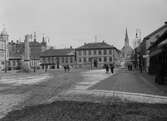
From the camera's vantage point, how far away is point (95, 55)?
332ft

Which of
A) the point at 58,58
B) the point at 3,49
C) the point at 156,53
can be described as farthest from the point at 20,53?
the point at 156,53

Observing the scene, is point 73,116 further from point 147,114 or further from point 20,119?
point 147,114

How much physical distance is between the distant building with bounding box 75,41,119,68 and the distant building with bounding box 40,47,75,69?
3603 mm

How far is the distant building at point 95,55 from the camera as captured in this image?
327 ft

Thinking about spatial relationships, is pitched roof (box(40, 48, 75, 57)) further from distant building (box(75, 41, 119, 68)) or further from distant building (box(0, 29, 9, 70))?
distant building (box(0, 29, 9, 70))

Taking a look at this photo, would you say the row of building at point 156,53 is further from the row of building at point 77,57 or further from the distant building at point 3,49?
the row of building at point 77,57

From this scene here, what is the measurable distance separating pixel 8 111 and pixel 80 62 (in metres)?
94.2

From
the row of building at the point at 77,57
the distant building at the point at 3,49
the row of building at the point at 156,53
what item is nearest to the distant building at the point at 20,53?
the row of building at the point at 77,57

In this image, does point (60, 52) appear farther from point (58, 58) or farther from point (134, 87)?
point (134, 87)

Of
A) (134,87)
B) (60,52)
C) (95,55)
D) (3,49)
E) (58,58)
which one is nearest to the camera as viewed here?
(134,87)

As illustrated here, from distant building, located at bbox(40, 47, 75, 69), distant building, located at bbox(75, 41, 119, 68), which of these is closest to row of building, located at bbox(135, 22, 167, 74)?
distant building, located at bbox(75, 41, 119, 68)

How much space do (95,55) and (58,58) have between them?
54.6 feet

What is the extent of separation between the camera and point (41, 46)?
131 meters

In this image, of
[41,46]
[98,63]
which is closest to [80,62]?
[98,63]
